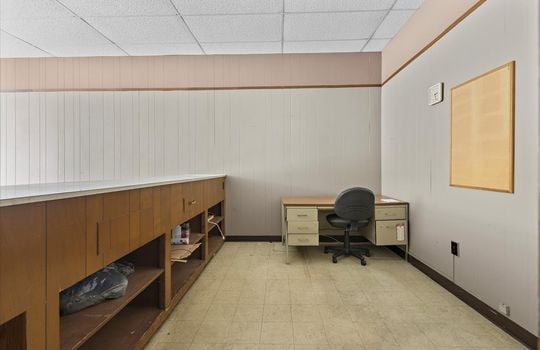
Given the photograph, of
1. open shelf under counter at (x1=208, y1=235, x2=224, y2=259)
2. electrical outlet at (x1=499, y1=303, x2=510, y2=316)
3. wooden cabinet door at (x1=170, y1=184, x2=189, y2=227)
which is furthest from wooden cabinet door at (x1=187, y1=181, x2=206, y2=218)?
electrical outlet at (x1=499, y1=303, x2=510, y2=316)

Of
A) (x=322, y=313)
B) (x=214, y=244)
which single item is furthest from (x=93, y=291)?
(x=214, y=244)

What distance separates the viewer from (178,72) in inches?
152

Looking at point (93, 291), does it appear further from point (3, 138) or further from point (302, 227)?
point (3, 138)

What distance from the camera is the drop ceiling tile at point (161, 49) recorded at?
3489mm

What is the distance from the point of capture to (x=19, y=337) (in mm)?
828

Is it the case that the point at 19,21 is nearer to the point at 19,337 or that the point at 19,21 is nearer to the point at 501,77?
the point at 19,337

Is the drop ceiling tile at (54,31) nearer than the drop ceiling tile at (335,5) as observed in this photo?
No

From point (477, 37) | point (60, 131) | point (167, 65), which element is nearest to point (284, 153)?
point (167, 65)

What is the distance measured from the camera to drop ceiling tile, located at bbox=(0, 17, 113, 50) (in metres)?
2.92

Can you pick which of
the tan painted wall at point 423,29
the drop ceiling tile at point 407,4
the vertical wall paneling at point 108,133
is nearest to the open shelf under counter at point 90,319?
the vertical wall paneling at point 108,133

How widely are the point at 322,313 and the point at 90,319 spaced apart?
4.69 ft

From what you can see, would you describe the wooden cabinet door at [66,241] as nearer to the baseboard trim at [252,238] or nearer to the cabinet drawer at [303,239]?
the cabinet drawer at [303,239]

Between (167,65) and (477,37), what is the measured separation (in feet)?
11.7

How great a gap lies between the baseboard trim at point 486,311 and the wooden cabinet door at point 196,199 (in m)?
2.27
